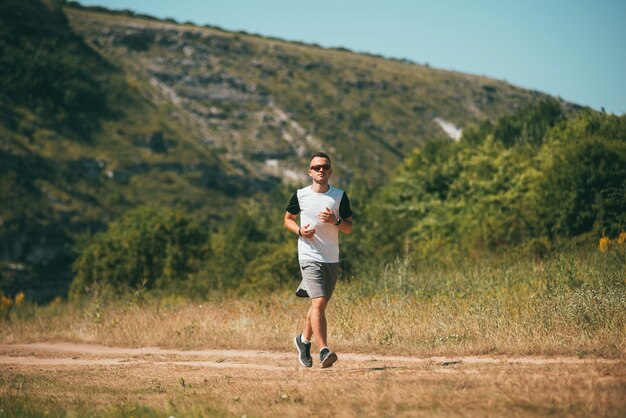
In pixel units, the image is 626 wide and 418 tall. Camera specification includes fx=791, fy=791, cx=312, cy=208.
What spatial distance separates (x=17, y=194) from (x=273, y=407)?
81.1 m

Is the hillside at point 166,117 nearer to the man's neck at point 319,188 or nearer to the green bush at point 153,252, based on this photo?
the green bush at point 153,252

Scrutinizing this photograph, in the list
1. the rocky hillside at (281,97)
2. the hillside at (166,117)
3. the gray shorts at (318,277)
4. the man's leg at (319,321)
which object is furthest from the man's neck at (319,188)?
the rocky hillside at (281,97)

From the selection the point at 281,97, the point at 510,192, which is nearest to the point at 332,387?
the point at 510,192

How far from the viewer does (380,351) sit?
1065cm

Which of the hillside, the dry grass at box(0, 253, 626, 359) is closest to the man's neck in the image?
the dry grass at box(0, 253, 626, 359)

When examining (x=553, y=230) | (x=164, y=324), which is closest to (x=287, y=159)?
(x=553, y=230)

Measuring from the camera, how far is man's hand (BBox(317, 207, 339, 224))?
29.2 ft

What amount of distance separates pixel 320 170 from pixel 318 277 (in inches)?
48.8

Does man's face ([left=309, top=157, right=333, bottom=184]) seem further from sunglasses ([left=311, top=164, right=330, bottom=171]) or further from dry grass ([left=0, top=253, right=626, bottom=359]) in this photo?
dry grass ([left=0, top=253, right=626, bottom=359])

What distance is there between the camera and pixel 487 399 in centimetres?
613

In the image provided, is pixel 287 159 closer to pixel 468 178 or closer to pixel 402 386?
pixel 468 178

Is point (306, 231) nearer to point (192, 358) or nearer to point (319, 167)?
point (319, 167)

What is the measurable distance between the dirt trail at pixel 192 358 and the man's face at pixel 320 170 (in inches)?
89.1

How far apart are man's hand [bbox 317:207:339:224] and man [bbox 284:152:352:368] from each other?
0.05ft
